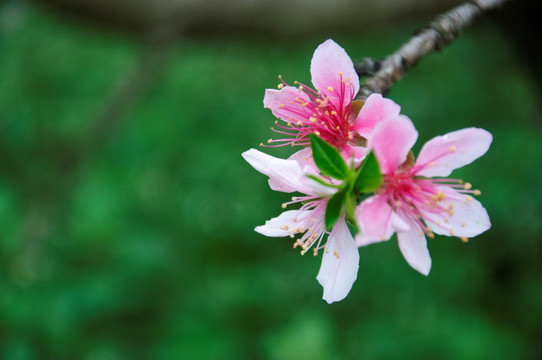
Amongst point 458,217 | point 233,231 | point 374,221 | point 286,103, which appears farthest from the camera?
point 233,231

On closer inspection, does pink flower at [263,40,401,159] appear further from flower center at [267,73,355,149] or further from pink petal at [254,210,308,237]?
pink petal at [254,210,308,237]

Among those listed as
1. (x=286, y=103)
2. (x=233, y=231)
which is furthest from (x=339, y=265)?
(x=233, y=231)

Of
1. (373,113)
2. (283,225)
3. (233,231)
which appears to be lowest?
(233,231)

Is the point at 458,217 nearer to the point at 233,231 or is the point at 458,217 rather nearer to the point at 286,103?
the point at 286,103

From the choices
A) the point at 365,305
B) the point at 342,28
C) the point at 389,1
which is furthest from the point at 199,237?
the point at 389,1

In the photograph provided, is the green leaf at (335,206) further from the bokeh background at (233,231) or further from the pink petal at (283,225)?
the bokeh background at (233,231)
